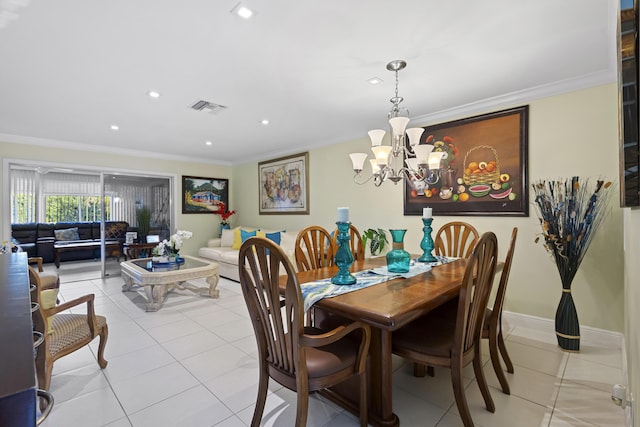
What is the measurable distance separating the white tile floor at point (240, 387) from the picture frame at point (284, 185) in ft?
9.11

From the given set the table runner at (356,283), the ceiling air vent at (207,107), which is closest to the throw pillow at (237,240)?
the ceiling air vent at (207,107)

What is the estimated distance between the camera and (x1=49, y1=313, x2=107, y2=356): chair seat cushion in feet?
6.35

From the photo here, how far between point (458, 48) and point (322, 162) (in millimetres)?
2973

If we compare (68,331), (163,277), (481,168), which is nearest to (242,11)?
(68,331)

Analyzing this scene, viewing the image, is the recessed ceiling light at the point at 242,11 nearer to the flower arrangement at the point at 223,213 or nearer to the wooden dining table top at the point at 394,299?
the wooden dining table top at the point at 394,299

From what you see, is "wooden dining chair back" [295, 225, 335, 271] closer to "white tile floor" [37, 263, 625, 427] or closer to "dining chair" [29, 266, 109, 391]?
"white tile floor" [37, 263, 625, 427]

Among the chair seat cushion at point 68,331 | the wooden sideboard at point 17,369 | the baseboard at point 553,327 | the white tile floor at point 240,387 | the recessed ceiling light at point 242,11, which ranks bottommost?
the white tile floor at point 240,387

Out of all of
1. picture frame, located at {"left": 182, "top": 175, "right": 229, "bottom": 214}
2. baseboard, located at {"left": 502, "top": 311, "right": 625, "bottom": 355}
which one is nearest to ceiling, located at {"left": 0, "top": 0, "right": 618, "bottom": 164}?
baseboard, located at {"left": 502, "top": 311, "right": 625, "bottom": 355}

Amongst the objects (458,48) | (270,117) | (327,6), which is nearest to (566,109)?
(458,48)

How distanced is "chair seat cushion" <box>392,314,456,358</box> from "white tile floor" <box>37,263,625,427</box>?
44cm

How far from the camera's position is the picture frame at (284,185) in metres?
5.27

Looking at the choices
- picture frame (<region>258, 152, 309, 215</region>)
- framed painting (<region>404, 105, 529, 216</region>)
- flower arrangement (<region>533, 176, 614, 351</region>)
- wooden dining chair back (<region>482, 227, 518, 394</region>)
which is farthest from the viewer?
picture frame (<region>258, 152, 309, 215</region>)

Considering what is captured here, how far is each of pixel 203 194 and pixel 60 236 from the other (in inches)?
144

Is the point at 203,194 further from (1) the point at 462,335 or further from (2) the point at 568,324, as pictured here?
(2) the point at 568,324
